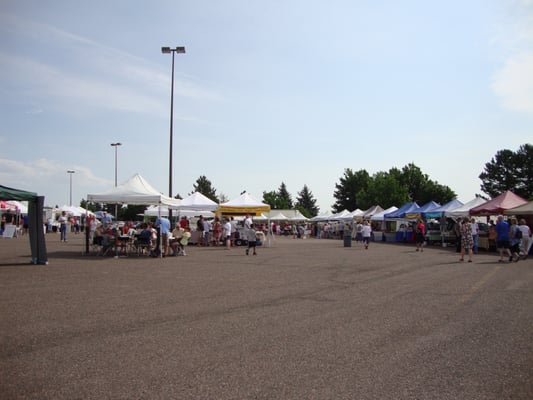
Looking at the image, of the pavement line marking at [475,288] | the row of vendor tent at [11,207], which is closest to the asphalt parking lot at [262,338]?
the pavement line marking at [475,288]

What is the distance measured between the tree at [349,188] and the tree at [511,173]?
26673 mm

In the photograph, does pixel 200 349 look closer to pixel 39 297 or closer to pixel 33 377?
pixel 33 377

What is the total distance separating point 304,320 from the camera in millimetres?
7188

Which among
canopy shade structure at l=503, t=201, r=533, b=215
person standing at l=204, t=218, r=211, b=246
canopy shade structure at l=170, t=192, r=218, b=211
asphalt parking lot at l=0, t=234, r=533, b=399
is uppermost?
canopy shade structure at l=170, t=192, r=218, b=211

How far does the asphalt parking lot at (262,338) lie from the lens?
437 centimetres

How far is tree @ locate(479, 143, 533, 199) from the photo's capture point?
70.8 m

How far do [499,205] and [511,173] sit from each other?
51.6 meters

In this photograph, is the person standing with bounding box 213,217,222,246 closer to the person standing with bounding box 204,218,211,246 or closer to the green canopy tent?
the person standing with bounding box 204,218,211,246

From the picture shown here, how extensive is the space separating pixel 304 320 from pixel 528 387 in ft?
10.9

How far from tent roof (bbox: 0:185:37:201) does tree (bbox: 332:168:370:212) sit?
8623 centimetres

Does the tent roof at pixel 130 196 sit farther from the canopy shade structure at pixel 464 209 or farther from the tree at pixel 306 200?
the tree at pixel 306 200

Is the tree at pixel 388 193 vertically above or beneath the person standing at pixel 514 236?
above

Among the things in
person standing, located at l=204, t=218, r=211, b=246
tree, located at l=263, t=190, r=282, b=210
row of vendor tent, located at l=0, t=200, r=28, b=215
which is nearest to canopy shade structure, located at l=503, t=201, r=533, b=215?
person standing, located at l=204, t=218, r=211, b=246

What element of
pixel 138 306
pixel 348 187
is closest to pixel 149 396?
pixel 138 306
